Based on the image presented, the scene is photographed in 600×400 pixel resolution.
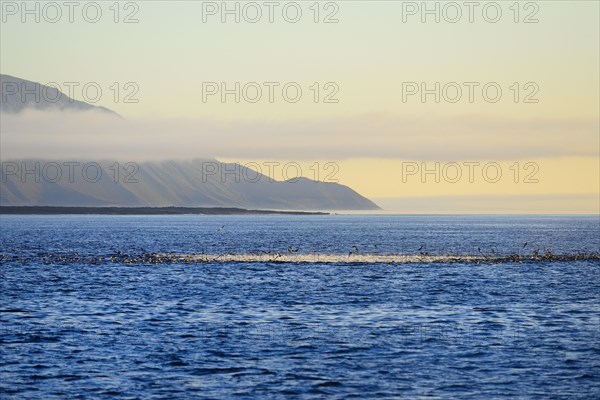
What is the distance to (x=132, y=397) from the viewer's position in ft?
97.7

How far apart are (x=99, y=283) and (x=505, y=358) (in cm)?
4041

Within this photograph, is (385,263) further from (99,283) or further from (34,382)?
(34,382)

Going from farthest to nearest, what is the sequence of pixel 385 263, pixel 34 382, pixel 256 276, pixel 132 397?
pixel 385 263
pixel 256 276
pixel 34 382
pixel 132 397

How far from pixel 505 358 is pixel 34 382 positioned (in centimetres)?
1906

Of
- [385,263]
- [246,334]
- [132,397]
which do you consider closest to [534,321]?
[246,334]

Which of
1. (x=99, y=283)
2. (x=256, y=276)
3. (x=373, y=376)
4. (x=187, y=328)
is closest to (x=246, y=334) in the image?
(x=187, y=328)

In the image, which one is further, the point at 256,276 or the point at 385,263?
the point at 385,263

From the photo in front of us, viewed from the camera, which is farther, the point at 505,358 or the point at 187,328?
the point at 187,328

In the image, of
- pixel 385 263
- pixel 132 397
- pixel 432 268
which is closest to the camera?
pixel 132 397

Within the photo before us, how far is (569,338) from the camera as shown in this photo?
41.5 metres

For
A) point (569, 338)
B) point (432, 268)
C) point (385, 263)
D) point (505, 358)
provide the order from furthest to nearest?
point (385, 263) < point (432, 268) < point (569, 338) < point (505, 358)

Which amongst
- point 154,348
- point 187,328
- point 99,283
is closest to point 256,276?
point 99,283

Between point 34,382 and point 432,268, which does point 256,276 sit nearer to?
→ point 432,268

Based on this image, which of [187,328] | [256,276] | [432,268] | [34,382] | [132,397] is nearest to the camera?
[132,397]
